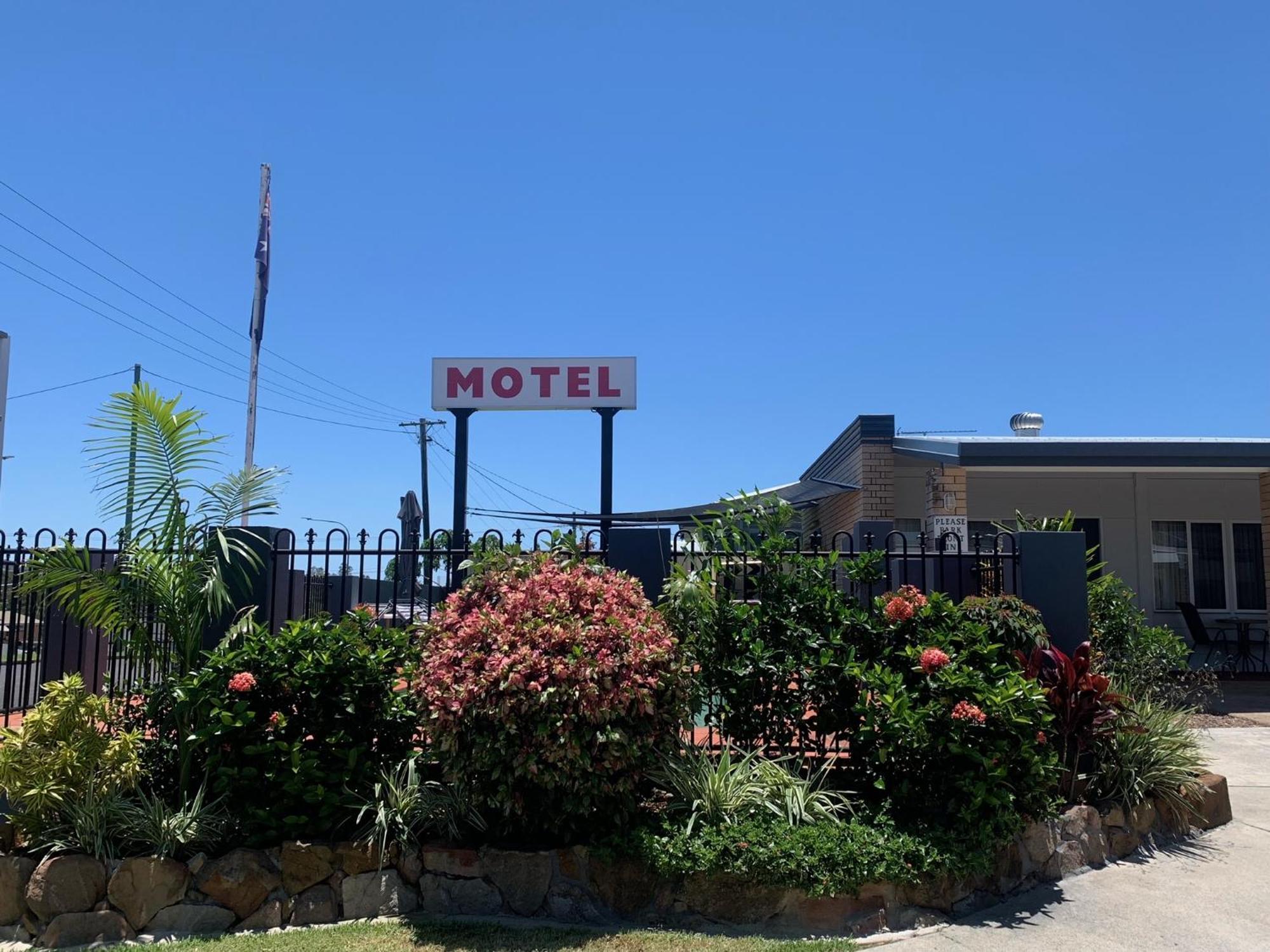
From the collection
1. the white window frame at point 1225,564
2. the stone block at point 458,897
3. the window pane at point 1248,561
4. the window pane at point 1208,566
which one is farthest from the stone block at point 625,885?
the window pane at point 1248,561

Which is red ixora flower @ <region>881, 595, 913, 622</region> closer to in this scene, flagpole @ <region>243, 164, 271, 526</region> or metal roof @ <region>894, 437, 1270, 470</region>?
metal roof @ <region>894, 437, 1270, 470</region>

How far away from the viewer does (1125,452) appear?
492 inches

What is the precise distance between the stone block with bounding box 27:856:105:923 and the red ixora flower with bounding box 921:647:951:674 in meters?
4.75

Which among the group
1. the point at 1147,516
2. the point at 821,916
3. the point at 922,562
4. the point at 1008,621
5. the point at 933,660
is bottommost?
the point at 821,916

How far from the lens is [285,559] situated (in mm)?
6824

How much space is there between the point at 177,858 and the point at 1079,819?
17.5 feet

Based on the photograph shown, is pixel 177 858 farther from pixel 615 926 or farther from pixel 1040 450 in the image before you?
pixel 1040 450

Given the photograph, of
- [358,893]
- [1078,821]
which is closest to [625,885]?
[358,893]

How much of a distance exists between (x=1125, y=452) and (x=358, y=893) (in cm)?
1096

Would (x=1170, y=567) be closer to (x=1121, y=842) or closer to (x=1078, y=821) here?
(x=1121, y=842)

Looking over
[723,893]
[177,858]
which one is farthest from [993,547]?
[177,858]

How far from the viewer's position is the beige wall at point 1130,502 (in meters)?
15.7

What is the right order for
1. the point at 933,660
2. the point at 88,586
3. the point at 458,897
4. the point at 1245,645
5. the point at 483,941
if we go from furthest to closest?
the point at 1245,645 < the point at 88,586 < the point at 933,660 < the point at 458,897 < the point at 483,941

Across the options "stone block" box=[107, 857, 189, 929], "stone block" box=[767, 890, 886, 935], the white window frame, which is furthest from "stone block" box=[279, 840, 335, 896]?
the white window frame
